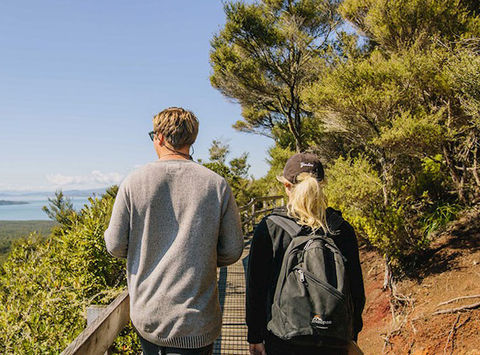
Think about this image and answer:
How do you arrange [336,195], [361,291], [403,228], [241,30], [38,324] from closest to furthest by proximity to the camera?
[361,291] < [38,324] < [403,228] < [336,195] < [241,30]

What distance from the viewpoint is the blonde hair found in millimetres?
1504

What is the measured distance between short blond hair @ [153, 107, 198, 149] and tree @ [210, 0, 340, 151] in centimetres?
1015

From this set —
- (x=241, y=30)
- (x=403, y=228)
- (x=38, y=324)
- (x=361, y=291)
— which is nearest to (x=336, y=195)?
(x=403, y=228)

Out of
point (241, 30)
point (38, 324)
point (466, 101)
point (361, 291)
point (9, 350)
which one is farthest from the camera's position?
point (241, 30)

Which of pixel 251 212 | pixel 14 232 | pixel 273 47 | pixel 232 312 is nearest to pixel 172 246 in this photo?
pixel 232 312

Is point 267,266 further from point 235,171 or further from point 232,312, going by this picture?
point 235,171

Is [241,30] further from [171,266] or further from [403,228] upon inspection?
[171,266]

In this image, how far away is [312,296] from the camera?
1.38 meters

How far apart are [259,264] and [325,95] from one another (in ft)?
16.2

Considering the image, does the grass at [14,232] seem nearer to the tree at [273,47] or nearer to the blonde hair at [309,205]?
the blonde hair at [309,205]

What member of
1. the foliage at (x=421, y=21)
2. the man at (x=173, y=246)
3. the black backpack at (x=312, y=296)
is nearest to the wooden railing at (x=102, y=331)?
the man at (x=173, y=246)

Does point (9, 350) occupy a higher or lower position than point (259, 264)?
lower

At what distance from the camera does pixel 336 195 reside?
5.49m

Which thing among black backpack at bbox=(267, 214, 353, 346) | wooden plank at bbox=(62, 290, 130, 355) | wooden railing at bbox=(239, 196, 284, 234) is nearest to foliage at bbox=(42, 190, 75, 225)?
wooden railing at bbox=(239, 196, 284, 234)
